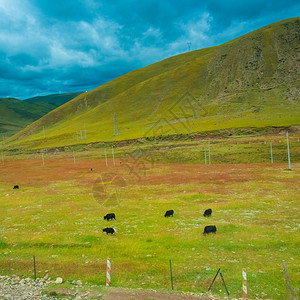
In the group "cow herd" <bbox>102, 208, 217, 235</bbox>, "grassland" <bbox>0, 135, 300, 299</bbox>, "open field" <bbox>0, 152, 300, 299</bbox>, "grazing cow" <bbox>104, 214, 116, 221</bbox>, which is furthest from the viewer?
"grazing cow" <bbox>104, 214, 116, 221</bbox>

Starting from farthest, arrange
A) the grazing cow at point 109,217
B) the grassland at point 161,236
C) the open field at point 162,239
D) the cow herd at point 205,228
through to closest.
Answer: the grazing cow at point 109,217 → the cow herd at point 205,228 → the grassland at point 161,236 → the open field at point 162,239

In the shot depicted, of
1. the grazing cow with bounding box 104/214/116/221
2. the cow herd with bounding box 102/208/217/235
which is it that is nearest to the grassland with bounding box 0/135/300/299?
the cow herd with bounding box 102/208/217/235

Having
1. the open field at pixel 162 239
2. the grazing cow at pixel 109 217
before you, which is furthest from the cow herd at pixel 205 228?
the open field at pixel 162 239

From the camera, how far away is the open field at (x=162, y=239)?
57.9ft

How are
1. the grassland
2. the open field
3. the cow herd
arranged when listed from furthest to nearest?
the cow herd
the grassland
the open field

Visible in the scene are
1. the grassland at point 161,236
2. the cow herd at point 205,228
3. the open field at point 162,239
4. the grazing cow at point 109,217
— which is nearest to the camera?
the open field at point 162,239

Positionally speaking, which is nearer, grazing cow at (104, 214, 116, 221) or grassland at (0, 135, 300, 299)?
grassland at (0, 135, 300, 299)

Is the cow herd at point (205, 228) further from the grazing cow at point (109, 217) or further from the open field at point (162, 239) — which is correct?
the open field at point (162, 239)

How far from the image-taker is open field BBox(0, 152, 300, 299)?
17656mm

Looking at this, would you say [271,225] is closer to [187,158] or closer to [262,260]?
[262,260]

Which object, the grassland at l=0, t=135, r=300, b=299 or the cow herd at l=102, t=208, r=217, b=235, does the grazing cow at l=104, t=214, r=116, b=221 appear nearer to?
the cow herd at l=102, t=208, r=217, b=235

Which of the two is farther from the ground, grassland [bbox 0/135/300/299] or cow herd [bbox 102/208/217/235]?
cow herd [bbox 102/208/217/235]

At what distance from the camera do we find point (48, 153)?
17788 centimetres

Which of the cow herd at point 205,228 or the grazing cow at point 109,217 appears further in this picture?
the grazing cow at point 109,217
